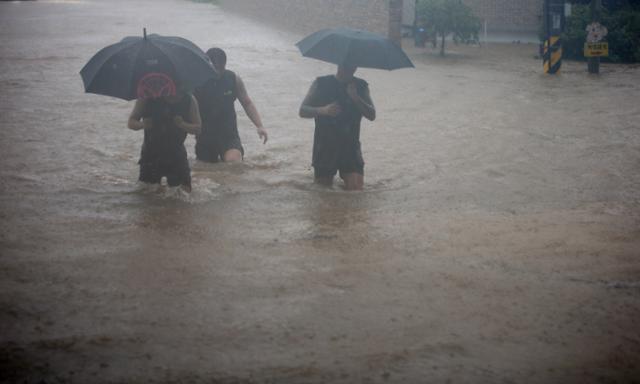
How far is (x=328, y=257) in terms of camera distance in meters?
6.21

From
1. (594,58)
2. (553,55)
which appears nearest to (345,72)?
(553,55)

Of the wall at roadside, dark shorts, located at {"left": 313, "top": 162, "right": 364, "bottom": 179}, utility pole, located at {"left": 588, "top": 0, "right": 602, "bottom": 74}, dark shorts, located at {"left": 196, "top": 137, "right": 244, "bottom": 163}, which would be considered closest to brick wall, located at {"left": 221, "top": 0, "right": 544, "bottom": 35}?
the wall at roadside

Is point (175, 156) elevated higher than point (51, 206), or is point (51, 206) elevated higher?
point (175, 156)

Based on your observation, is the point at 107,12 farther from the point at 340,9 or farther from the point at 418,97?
the point at 418,97

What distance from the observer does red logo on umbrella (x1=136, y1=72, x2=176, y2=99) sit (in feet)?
23.4

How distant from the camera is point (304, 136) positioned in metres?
11.9

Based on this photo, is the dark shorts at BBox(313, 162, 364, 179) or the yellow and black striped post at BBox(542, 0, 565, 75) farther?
the yellow and black striped post at BBox(542, 0, 565, 75)

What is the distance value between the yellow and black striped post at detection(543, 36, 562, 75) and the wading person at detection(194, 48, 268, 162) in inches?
456

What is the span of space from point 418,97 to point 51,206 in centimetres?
950

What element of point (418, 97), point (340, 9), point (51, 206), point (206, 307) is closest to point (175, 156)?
point (51, 206)

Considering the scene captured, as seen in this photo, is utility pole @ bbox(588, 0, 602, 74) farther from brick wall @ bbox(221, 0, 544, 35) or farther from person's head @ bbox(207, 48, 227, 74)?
person's head @ bbox(207, 48, 227, 74)

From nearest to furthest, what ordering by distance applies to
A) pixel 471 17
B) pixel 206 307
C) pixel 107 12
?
pixel 206 307
pixel 471 17
pixel 107 12

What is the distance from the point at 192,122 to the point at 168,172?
54cm

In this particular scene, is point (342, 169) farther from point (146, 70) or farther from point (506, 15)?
point (506, 15)
